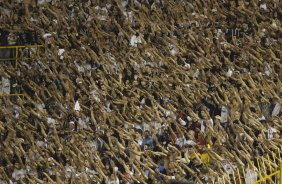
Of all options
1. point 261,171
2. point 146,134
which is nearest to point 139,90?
point 146,134

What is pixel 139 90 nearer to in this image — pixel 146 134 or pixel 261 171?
pixel 146 134

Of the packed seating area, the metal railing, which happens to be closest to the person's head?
the packed seating area

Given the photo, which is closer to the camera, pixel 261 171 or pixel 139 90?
pixel 261 171

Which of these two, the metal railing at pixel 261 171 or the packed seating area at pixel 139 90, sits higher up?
the metal railing at pixel 261 171

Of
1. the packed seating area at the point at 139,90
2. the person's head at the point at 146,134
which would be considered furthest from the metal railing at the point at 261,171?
the person's head at the point at 146,134

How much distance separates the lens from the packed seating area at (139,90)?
12.0 meters

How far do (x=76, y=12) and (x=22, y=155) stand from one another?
3772 mm

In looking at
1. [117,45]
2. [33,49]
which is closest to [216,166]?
[117,45]

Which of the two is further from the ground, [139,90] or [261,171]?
[261,171]

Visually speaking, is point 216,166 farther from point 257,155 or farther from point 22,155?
point 22,155

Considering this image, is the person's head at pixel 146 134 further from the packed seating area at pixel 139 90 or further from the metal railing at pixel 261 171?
the metal railing at pixel 261 171

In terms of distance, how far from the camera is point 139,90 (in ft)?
45.2

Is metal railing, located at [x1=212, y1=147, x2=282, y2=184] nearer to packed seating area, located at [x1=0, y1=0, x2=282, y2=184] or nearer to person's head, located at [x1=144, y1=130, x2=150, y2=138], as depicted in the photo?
packed seating area, located at [x1=0, y1=0, x2=282, y2=184]

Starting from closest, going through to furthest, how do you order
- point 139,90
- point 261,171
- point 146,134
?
point 261,171 → point 146,134 → point 139,90
